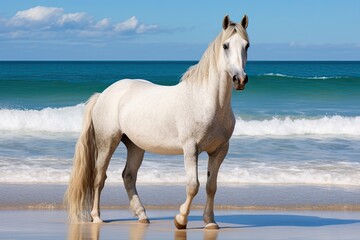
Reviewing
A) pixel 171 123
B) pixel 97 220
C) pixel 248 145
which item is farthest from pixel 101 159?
pixel 248 145

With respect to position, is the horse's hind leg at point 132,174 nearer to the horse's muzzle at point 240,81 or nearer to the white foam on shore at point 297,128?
the horse's muzzle at point 240,81

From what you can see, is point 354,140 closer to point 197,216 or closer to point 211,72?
point 197,216

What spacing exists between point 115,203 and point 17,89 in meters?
24.6

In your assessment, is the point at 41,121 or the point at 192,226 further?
the point at 41,121

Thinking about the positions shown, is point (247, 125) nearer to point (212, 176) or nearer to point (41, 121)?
point (41, 121)

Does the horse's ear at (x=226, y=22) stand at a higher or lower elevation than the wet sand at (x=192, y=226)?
higher

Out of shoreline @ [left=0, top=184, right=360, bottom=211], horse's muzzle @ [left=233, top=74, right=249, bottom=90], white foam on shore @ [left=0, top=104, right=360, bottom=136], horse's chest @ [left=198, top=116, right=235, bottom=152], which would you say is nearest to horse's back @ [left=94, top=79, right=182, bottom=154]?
horse's chest @ [left=198, top=116, right=235, bottom=152]

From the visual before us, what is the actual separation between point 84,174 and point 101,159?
0.20m

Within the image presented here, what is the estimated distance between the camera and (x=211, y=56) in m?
5.84

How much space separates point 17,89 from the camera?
3133 cm

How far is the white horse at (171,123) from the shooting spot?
5781 mm

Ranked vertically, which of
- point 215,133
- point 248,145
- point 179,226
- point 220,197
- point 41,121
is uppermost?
point 215,133

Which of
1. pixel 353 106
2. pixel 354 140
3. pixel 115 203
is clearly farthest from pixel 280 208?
pixel 353 106

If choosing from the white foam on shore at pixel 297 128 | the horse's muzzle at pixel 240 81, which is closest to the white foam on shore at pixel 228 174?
the horse's muzzle at pixel 240 81
